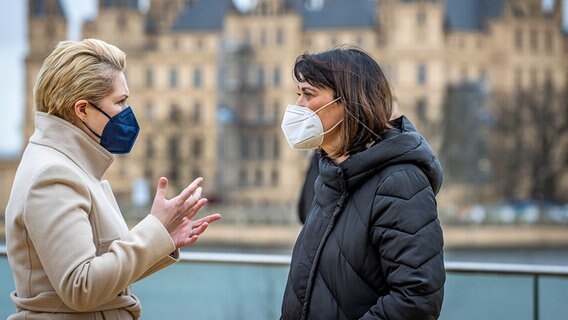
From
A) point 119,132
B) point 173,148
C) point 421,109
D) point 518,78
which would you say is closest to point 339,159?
point 119,132

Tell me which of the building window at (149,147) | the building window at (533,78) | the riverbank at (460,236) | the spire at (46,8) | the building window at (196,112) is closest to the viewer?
the riverbank at (460,236)

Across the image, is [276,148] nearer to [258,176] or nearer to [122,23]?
[258,176]

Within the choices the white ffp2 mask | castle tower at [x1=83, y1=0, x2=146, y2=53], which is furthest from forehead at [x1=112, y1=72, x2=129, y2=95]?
castle tower at [x1=83, y1=0, x2=146, y2=53]

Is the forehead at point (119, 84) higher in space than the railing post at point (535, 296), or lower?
higher

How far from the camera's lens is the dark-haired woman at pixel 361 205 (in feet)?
5.42

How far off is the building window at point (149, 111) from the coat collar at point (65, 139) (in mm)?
44434

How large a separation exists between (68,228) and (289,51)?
44452mm

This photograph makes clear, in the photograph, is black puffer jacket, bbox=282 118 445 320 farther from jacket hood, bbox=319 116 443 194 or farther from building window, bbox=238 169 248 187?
building window, bbox=238 169 248 187

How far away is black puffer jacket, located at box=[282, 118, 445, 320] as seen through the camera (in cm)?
165

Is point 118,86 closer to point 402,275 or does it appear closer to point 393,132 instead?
point 393,132

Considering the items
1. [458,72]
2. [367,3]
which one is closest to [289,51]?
[367,3]

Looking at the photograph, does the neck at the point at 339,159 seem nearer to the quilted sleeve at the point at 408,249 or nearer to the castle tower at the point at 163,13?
the quilted sleeve at the point at 408,249

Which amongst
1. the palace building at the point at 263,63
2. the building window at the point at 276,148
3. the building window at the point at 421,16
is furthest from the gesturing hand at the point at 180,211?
the building window at the point at 421,16

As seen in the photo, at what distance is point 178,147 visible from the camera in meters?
44.1
